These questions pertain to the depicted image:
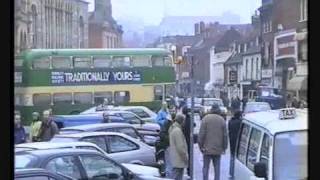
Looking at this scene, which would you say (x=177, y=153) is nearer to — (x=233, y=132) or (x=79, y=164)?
(x=233, y=132)

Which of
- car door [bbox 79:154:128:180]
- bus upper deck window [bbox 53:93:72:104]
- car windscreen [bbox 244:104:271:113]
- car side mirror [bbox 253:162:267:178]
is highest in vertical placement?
bus upper deck window [bbox 53:93:72:104]

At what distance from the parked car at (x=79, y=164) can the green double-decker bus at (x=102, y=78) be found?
20 centimetres

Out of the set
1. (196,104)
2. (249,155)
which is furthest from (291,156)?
(249,155)

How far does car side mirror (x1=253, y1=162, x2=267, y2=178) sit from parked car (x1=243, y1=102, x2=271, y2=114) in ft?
0.98

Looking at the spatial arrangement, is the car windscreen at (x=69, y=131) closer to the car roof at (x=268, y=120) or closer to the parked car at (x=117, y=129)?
the parked car at (x=117, y=129)

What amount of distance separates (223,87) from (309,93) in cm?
124

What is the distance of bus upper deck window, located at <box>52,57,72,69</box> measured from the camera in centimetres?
245

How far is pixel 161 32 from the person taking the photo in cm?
206

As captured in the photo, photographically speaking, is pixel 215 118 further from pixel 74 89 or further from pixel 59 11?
pixel 59 11

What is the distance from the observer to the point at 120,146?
284 centimetres

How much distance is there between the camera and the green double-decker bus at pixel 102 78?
235 centimetres

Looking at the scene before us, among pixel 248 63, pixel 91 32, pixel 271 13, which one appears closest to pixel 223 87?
pixel 248 63

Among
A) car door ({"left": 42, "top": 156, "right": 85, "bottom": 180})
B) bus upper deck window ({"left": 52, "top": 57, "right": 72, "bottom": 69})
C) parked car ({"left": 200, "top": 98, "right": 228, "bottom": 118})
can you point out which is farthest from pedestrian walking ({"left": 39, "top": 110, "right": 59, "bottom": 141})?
parked car ({"left": 200, "top": 98, "right": 228, "bottom": 118})

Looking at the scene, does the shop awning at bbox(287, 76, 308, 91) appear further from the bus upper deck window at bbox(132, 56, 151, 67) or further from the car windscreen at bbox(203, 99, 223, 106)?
the bus upper deck window at bbox(132, 56, 151, 67)
